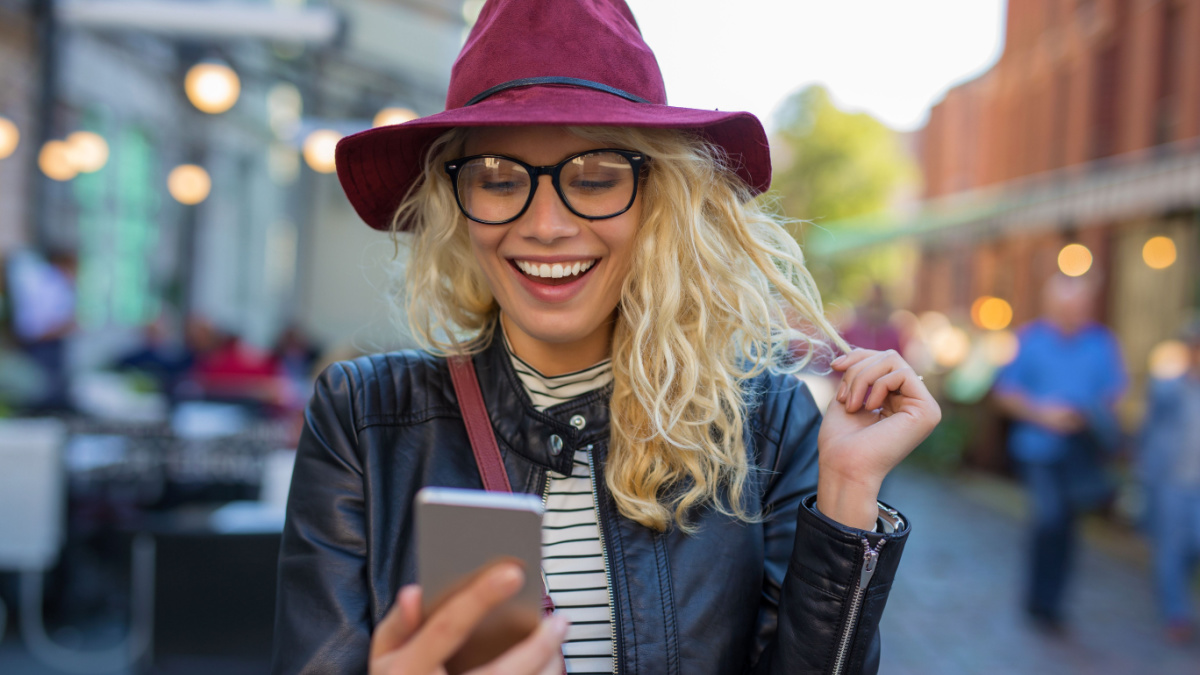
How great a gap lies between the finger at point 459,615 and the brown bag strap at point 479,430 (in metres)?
0.42

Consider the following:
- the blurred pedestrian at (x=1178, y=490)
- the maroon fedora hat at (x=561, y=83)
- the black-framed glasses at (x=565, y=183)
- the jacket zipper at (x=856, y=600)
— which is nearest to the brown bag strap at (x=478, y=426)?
the black-framed glasses at (x=565, y=183)

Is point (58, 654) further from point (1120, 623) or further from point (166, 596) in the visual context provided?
point (1120, 623)

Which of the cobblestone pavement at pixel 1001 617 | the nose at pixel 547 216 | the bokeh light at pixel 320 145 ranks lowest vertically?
the cobblestone pavement at pixel 1001 617

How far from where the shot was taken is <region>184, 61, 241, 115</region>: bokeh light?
654 cm

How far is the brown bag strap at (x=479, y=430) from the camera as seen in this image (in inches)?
57.6

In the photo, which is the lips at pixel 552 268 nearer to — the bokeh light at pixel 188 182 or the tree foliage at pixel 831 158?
the bokeh light at pixel 188 182

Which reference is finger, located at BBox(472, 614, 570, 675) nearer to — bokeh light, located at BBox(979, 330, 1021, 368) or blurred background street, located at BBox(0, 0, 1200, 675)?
blurred background street, located at BBox(0, 0, 1200, 675)

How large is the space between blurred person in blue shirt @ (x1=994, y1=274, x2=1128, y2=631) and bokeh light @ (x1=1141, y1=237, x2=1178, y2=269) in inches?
245

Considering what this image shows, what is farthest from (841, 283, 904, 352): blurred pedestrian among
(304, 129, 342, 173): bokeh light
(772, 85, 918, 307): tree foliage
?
(772, 85, 918, 307): tree foliage

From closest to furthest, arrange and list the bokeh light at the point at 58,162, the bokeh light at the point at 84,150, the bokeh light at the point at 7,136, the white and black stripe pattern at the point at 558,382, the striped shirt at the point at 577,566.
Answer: the striped shirt at the point at 577,566, the white and black stripe pattern at the point at 558,382, the bokeh light at the point at 7,136, the bokeh light at the point at 58,162, the bokeh light at the point at 84,150

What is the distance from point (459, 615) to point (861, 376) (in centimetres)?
78

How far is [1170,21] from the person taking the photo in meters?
11.8

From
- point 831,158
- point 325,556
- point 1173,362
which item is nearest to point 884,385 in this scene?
point 325,556

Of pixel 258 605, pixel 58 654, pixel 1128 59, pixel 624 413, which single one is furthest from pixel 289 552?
pixel 1128 59
